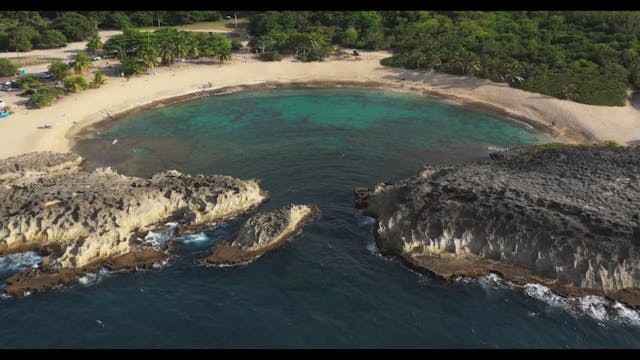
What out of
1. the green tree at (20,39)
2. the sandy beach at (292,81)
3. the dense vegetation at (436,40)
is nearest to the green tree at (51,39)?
the dense vegetation at (436,40)

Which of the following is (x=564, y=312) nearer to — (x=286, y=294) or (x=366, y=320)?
(x=366, y=320)

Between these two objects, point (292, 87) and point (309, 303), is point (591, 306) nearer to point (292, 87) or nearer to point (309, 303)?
point (309, 303)

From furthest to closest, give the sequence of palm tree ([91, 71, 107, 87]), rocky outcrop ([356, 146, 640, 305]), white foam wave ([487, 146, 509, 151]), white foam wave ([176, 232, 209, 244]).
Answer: palm tree ([91, 71, 107, 87]) → white foam wave ([487, 146, 509, 151]) → white foam wave ([176, 232, 209, 244]) → rocky outcrop ([356, 146, 640, 305])

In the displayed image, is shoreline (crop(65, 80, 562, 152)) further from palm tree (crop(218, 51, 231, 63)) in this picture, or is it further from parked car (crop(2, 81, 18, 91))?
parked car (crop(2, 81, 18, 91))

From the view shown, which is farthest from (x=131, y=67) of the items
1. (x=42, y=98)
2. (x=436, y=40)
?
(x=436, y=40)

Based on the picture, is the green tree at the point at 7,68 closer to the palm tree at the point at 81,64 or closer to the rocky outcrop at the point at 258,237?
the palm tree at the point at 81,64

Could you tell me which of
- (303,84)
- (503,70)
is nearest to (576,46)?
(503,70)

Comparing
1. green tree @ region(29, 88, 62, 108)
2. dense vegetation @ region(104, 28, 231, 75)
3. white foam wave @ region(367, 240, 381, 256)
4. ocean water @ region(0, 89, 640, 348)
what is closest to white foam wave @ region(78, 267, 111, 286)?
ocean water @ region(0, 89, 640, 348)
